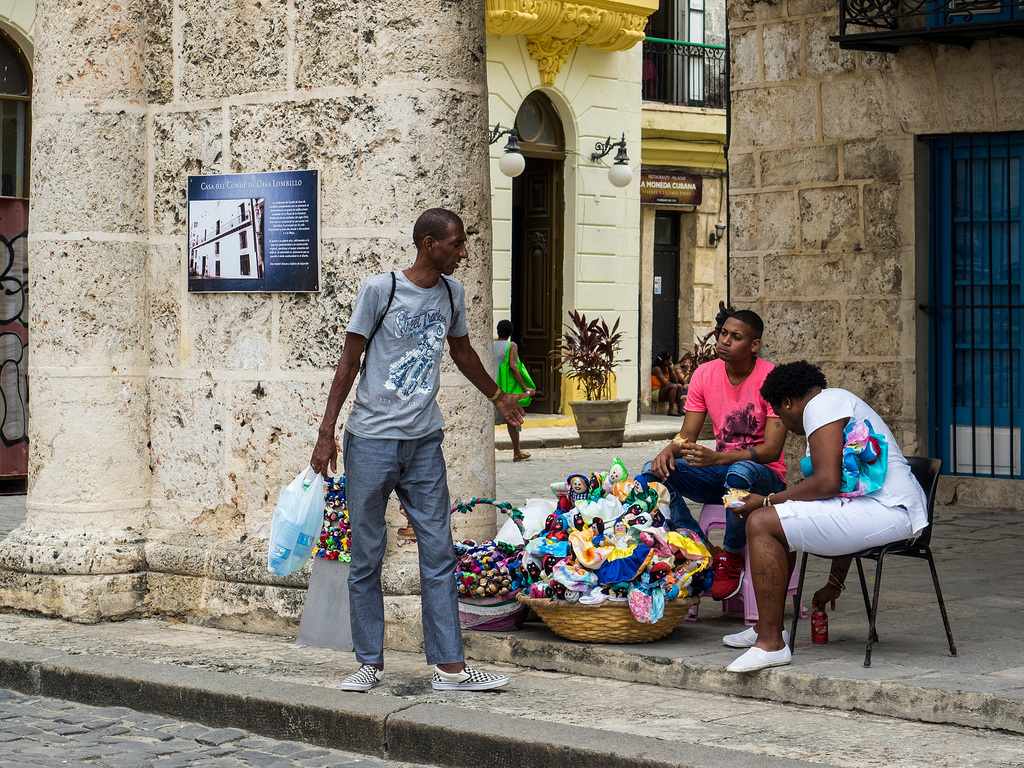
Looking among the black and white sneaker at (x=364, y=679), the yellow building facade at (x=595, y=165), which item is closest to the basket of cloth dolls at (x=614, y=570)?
the black and white sneaker at (x=364, y=679)

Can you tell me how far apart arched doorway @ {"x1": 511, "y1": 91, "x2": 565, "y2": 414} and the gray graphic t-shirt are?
15878 millimetres

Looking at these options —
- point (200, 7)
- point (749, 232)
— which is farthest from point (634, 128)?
point (200, 7)

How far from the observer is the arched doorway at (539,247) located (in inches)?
850

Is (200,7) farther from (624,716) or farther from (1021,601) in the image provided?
(1021,601)

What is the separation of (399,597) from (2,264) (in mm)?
6962

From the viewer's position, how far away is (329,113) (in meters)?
→ 6.85

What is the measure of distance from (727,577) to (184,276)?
115 inches

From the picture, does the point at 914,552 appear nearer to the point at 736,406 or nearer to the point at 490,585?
the point at 736,406

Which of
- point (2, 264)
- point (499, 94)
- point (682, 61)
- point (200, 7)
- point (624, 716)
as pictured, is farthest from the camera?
point (682, 61)

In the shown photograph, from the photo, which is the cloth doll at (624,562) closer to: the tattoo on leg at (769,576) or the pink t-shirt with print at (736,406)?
the tattoo on leg at (769,576)

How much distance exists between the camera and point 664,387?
931 inches

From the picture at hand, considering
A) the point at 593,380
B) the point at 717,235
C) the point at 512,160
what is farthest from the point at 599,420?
the point at 717,235

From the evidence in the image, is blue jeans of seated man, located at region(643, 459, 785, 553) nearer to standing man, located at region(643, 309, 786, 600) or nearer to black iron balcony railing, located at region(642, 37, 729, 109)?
standing man, located at region(643, 309, 786, 600)

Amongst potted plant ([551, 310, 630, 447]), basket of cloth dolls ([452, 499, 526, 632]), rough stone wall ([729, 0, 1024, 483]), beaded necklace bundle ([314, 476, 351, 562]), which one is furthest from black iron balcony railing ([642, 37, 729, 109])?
basket of cloth dolls ([452, 499, 526, 632])
